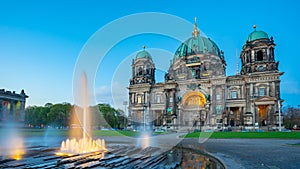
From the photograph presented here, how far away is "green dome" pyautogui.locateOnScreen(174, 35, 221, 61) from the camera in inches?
3118

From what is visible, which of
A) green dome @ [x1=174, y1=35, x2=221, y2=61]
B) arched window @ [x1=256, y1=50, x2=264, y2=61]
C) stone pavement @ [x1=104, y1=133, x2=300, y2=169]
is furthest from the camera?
green dome @ [x1=174, y1=35, x2=221, y2=61]

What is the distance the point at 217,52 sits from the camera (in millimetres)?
81375

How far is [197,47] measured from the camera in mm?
80188

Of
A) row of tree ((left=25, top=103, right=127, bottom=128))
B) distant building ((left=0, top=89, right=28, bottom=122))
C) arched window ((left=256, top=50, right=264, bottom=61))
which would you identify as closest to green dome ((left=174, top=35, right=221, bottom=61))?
arched window ((left=256, top=50, right=264, bottom=61))

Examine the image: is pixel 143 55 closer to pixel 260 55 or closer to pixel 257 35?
pixel 257 35

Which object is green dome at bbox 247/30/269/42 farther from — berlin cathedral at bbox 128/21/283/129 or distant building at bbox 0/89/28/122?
distant building at bbox 0/89/28/122

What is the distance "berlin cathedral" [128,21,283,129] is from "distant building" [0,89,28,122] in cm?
3778

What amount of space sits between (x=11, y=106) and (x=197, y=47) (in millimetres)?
65759

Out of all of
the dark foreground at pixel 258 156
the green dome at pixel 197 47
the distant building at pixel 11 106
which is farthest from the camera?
the green dome at pixel 197 47

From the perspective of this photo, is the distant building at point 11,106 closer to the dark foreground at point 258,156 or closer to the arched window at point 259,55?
the dark foreground at point 258,156

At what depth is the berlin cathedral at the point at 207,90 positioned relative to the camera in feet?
194

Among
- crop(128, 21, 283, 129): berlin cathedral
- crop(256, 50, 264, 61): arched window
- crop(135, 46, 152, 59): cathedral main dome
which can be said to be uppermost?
crop(135, 46, 152, 59): cathedral main dome

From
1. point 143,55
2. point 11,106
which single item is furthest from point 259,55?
point 11,106

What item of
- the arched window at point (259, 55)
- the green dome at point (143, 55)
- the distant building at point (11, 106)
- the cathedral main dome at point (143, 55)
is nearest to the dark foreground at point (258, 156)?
the arched window at point (259, 55)
